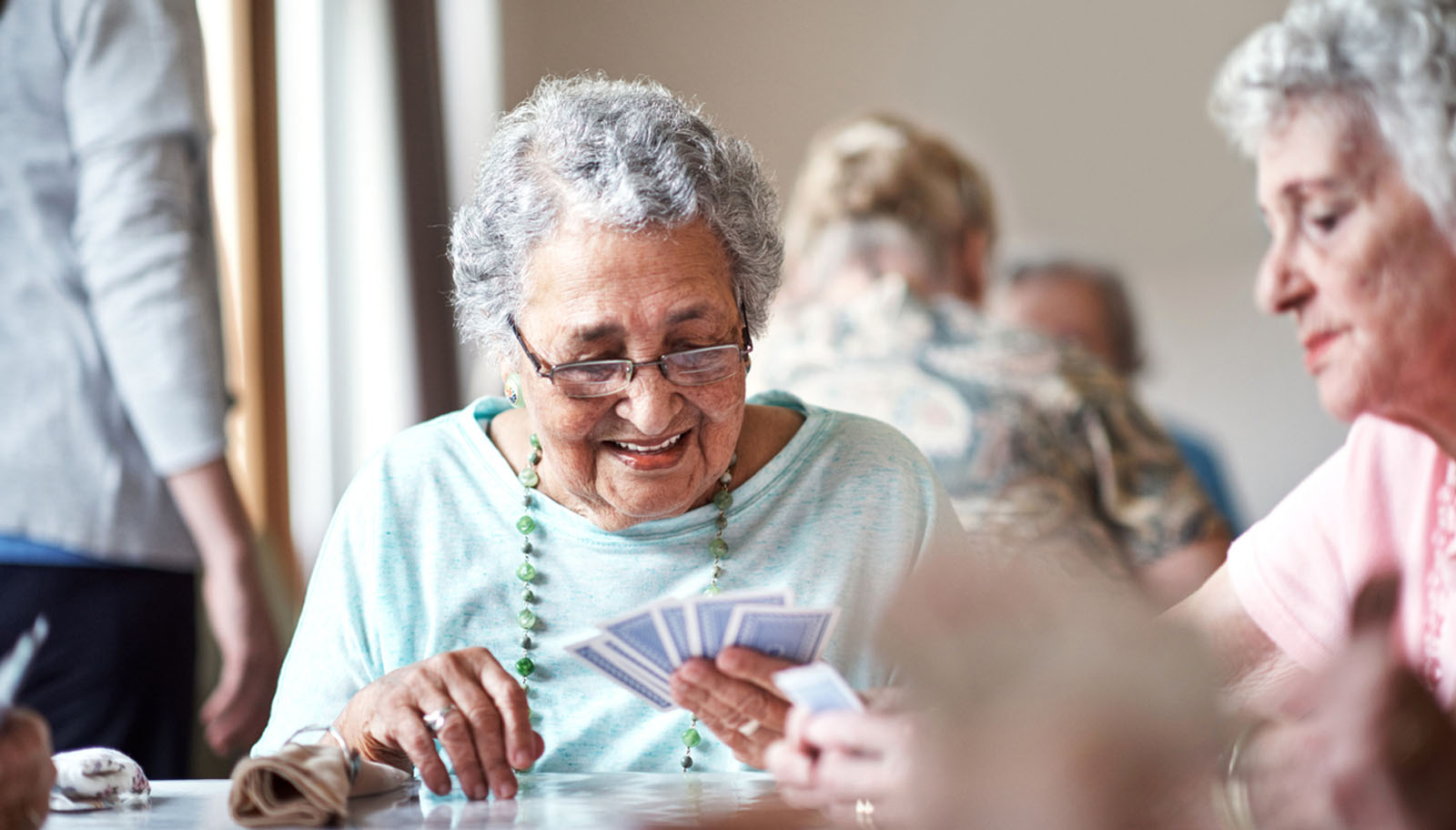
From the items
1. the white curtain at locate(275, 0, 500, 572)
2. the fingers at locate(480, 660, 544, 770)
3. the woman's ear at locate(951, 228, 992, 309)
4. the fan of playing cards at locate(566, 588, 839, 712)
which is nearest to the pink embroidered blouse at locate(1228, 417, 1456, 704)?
the fan of playing cards at locate(566, 588, 839, 712)

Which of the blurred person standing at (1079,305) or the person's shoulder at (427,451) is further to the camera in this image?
the blurred person standing at (1079,305)

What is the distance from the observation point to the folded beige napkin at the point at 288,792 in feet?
3.33

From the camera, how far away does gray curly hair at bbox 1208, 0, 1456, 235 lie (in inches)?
42.9

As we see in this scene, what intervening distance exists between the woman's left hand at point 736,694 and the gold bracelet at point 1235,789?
0.50 metres

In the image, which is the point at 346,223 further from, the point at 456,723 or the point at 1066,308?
the point at 456,723

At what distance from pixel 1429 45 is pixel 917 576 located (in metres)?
0.75

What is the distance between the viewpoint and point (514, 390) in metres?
1.68

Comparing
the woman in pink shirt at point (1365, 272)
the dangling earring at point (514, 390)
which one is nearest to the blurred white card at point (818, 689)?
the woman in pink shirt at point (1365, 272)

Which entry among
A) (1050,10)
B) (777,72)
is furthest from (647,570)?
(1050,10)

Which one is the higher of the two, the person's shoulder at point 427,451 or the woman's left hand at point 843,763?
the person's shoulder at point 427,451

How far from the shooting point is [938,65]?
3.78m

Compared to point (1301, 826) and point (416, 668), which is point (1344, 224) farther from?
point (416, 668)

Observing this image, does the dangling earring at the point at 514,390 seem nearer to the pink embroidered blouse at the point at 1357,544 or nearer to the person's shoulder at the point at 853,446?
the person's shoulder at the point at 853,446

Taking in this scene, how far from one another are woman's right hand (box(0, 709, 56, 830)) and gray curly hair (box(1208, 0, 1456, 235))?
1252 millimetres
